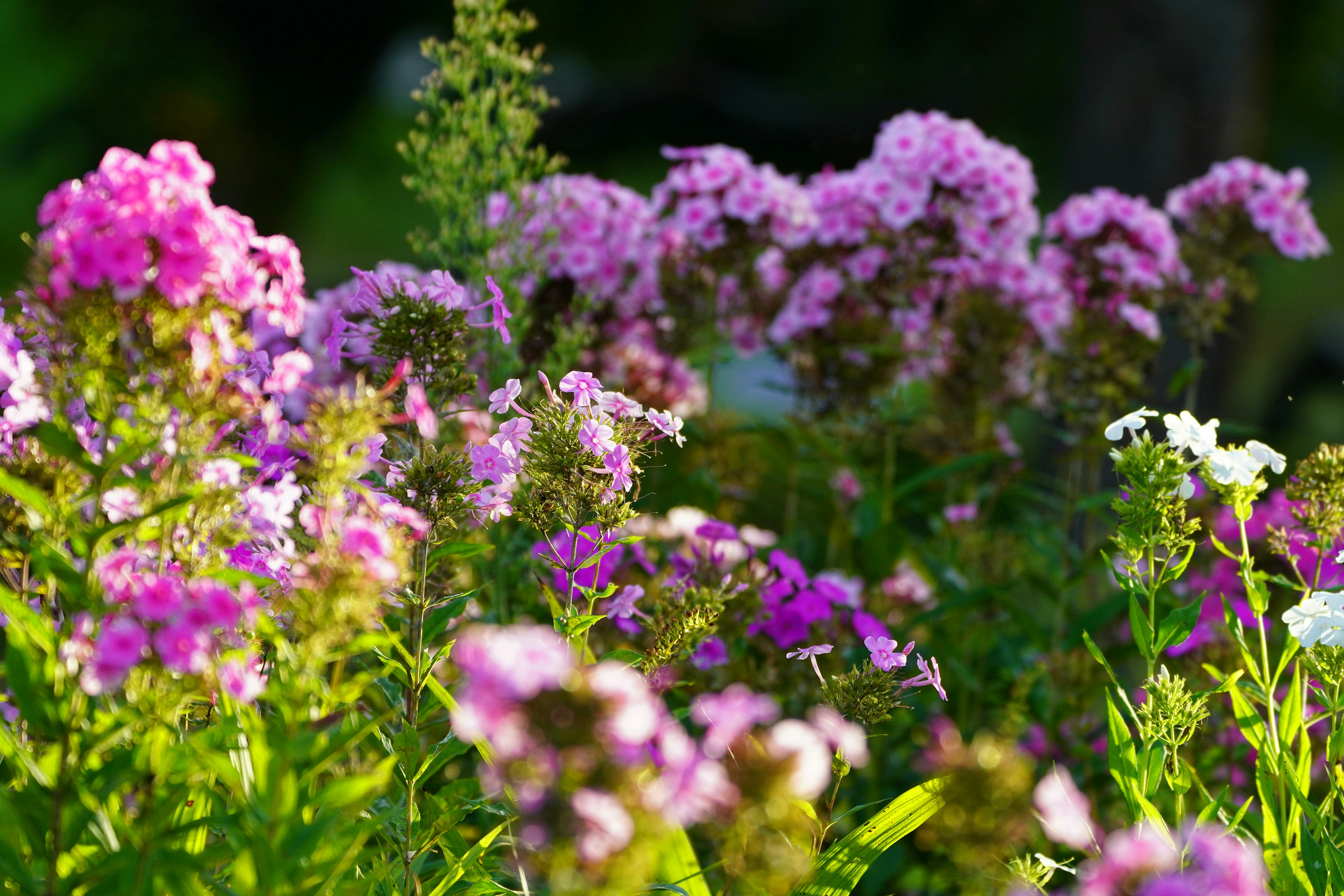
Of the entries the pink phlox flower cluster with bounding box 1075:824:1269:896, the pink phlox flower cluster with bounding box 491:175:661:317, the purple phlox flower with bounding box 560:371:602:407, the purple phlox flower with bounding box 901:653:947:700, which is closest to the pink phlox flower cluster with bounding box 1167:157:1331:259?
the pink phlox flower cluster with bounding box 491:175:661:317

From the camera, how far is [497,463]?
1617 millimetres

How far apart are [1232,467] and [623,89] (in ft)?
27.3

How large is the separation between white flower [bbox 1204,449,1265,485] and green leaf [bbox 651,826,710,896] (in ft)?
2.99

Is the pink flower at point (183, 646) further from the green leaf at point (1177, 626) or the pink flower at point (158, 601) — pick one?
the green leaf at point (1177, 626)

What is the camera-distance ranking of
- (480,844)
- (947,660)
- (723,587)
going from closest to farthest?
1. (480,844)
2. (723,587)
3. (947,660)

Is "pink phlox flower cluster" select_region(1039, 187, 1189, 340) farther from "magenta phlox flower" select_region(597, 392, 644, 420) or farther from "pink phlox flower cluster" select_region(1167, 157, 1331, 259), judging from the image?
"magenta phlox flower" select_region(597, 392, 644, 420)

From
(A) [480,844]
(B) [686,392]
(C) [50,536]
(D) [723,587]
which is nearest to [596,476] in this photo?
(D) [723,587]

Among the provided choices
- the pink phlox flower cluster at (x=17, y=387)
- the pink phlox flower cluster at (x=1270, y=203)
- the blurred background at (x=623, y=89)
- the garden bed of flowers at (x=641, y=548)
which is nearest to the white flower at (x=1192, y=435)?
the garden bed of flowers at (x=641, y=548)

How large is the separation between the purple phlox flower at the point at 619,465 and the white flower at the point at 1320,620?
0.97m

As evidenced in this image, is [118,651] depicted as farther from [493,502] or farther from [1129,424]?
[1129,424]

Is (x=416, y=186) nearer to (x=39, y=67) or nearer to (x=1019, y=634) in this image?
(x=1019, y=634)

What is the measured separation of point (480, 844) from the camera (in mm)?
1489

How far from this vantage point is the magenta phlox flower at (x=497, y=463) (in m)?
1.61

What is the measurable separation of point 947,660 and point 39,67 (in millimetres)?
9875
